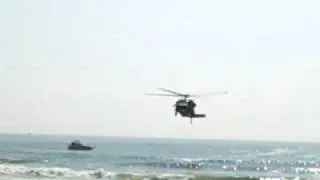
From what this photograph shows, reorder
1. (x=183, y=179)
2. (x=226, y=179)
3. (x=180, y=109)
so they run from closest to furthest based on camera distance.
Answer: (x=180, y=109), (x=183, y=179), (x=226, y=179)

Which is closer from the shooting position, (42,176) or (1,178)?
(1,178)

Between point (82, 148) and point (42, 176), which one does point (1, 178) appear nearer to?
point (42, 176)

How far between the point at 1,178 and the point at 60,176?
7630 millimetres

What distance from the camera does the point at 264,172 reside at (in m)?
74.6

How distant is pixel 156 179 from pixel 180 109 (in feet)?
56.8

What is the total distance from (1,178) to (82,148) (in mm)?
73677

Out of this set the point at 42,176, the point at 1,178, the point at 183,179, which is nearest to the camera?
the point at 1,178

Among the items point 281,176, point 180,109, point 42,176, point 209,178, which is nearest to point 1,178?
point 42,176

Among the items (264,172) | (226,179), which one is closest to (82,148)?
(264,172)

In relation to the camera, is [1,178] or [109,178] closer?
[1,178]

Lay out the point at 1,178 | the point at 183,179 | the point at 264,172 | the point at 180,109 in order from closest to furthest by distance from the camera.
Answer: the point at 180,109
the point at 1,178
the point at 183,179
the point at 264,172

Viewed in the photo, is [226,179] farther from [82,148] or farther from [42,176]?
[82,148]

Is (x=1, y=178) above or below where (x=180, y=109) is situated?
below

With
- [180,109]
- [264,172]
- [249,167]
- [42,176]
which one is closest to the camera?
[180,109]
